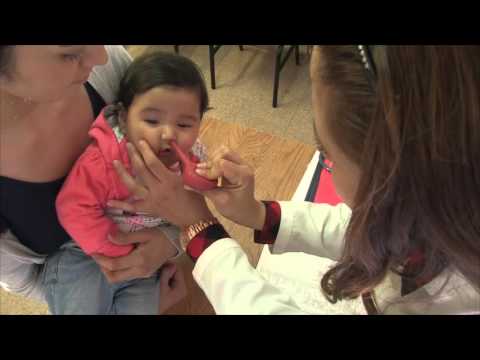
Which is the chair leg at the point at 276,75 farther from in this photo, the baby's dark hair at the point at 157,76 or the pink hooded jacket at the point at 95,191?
the pink hooded jacket at the point at 95,191

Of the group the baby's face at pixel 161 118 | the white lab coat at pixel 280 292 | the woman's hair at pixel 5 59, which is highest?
the woman's hair at pixel 5 59

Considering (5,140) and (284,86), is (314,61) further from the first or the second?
(284,86)

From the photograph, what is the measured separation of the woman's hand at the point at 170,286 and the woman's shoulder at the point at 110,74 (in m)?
0.49

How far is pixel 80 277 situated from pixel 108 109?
0.43m

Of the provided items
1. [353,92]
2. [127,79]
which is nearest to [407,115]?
[353,92]

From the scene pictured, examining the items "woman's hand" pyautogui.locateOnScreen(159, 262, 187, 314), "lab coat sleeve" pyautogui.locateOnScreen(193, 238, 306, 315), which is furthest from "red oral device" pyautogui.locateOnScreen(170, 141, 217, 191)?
"woman's hand" pyautogui.locateOnScreen(159, 262, 187, 314)

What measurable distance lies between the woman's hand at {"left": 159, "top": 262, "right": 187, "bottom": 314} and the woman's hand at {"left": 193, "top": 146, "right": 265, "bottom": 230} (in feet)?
0.92

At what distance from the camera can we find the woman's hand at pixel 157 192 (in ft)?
2.70

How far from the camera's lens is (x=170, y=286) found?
1.07m

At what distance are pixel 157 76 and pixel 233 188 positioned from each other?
32 centimetres

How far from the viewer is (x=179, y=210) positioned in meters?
0.86

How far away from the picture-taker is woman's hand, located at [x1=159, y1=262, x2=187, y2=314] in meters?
1.04

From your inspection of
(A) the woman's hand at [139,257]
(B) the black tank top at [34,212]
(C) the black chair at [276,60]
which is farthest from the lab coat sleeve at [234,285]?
(C) the black chair at [276,60]
